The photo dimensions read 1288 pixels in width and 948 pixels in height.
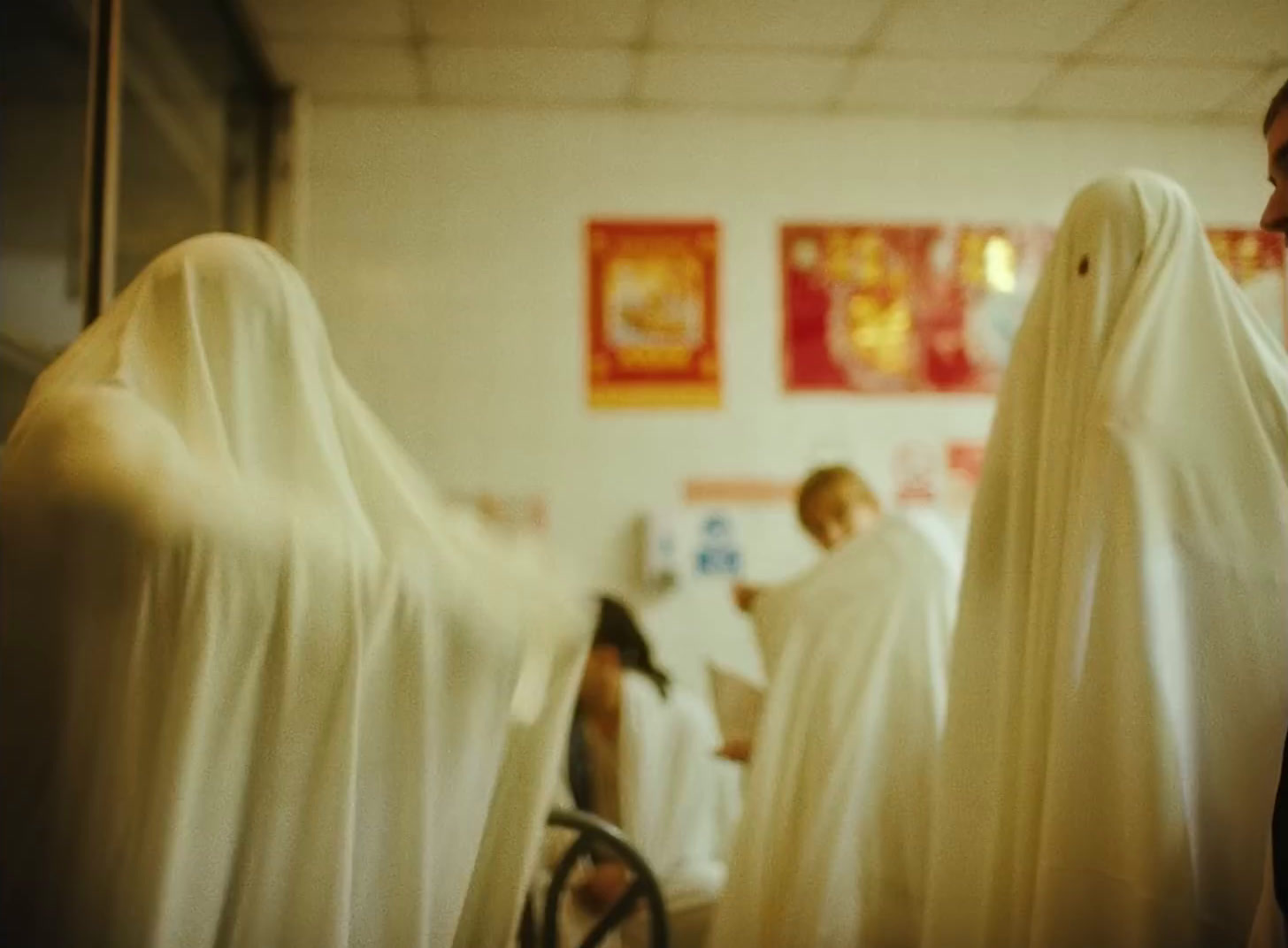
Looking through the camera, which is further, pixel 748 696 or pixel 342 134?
pixel 342 134

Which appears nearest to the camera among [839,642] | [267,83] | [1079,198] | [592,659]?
[1079,198]

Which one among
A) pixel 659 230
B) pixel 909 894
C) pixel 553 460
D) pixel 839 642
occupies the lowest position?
pixel 909 894

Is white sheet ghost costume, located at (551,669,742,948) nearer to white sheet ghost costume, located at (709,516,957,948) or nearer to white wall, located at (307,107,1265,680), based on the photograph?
white sheet ghost costume, located at (709,516,957,948)

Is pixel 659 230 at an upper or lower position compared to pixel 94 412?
upper

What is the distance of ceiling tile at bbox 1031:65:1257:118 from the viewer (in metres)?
3.04

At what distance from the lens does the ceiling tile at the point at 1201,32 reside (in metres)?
2.39

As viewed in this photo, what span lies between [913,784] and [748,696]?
42cm

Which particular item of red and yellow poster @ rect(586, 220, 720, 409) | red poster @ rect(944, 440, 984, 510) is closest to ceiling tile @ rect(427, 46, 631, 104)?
red and yellow poster @ rect(586, 220, 720, 409)

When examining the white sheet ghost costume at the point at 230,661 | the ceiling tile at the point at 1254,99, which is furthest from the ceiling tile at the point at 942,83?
the white sheet ghost costume at the point at 230,661

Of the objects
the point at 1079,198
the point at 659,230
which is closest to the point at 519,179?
the point at 659,230

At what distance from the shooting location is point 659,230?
3.31m

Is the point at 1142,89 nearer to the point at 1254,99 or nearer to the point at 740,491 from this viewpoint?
the point at 1254,99

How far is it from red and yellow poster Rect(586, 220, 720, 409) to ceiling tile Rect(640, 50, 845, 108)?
1.18 ft

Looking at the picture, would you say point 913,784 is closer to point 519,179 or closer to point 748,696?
point 748,696
